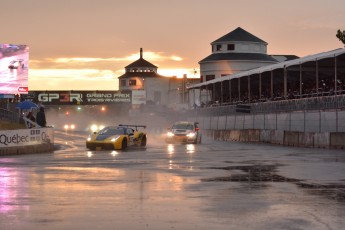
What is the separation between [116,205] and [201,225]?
2.52 metres

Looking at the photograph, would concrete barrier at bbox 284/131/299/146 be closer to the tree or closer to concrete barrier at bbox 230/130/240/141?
concrete barrier at bbox 230/130/240/141

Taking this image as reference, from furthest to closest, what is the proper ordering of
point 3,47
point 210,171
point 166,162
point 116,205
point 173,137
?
point 3,47 → point 173,137 → point 166,162 → point 210,171 → point 116,205

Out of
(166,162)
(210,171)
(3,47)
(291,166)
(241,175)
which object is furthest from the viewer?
(3,47)

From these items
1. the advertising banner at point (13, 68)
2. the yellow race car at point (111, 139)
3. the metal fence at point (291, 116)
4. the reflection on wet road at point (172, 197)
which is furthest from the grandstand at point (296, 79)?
the reflection on wet road at point (172, 197)

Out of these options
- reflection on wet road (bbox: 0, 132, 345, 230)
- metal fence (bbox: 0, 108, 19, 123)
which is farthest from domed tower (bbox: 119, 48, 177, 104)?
reflection on wet road (bbox: 0, 132, 345, 230)

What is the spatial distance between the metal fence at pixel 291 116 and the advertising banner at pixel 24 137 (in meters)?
14.3

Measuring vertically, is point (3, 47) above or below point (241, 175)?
above

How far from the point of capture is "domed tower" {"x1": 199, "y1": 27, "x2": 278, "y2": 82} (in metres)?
112

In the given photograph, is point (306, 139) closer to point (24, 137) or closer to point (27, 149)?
point (27, 149)

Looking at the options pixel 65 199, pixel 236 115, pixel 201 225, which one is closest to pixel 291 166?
pixel 65 199

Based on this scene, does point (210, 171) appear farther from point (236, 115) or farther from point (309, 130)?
point (236, 115)

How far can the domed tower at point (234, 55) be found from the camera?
11231 cm

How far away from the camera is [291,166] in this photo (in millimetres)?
23297

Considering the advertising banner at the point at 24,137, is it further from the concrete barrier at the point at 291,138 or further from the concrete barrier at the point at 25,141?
the concrete barrier at the point at 291,138
